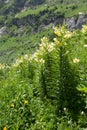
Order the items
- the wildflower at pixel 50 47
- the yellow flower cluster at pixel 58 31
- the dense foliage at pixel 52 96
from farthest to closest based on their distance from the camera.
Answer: the wildflower at pixel 50 47, the yellow flower cluster at pixel 58 31, the dense foliage at pixel 52 96

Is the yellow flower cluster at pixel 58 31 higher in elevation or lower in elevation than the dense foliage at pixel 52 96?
higher

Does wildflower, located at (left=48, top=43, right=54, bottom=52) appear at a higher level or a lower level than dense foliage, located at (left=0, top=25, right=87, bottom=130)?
higher

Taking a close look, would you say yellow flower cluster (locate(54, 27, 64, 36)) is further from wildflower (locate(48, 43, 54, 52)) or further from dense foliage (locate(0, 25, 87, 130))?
wildflower (locate(48, 43, 54, 52))

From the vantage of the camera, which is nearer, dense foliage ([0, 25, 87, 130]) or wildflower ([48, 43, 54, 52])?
dense foliage ([0, 25, 87, 130])

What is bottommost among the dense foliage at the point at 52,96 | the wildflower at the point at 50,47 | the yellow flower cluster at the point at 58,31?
the dense foliage at the point at 52,96

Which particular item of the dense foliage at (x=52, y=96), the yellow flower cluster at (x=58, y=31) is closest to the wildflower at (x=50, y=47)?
the dense foliage at (x=52, y=96)

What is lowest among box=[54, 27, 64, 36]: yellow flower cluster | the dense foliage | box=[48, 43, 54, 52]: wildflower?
the dense foliage

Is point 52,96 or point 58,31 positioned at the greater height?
point 58,31

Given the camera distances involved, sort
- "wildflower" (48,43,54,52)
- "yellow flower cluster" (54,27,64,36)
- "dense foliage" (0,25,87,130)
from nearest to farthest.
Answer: "dense foliage" (0,25,87,130), "yellow flower cluster" (54,27,64,36), "wildflower" (48,43,54,52)

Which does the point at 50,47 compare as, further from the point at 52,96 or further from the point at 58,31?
the point at 52,96

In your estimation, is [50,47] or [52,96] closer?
[52,96]

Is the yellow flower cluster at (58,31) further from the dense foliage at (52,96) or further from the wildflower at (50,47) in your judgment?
the wildflower at (50,47)

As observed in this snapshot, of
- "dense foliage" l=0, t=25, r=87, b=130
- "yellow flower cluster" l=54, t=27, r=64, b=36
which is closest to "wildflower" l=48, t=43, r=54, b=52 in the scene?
"dense foliage" l=0, t=25, r=87, b=130

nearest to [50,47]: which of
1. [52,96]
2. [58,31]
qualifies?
[58,31]
